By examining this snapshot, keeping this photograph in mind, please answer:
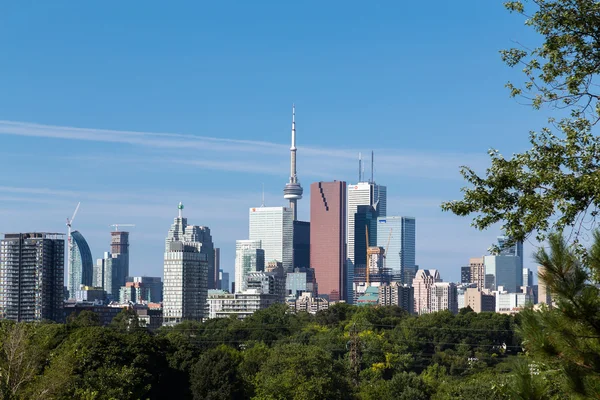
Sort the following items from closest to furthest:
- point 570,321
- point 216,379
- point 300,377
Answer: point 570,321 < point 216,379 < point 300,377

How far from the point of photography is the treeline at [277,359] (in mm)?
32562

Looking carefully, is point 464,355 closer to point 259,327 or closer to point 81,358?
point 259,327

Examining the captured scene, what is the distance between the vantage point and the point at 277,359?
218 ft

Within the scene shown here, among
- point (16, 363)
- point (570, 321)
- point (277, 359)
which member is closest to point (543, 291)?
point (570, 321)

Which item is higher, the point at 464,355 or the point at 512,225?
the point at 512,225

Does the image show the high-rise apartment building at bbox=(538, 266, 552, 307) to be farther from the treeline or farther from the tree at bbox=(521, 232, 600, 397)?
the treeline

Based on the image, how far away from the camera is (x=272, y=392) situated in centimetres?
5819

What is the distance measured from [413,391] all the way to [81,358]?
2155cm

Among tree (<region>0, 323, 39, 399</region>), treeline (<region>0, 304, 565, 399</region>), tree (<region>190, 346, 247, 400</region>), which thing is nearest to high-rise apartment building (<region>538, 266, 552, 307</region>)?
treeline (<region>0, 304, 565, 399</region>)

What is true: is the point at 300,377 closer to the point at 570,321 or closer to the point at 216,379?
the point at 216,379

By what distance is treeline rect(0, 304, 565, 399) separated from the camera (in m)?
32.6

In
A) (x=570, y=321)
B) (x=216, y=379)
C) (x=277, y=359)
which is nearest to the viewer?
(x=570, y=321)

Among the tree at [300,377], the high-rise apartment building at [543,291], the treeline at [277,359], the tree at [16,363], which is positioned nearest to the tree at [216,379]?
the treeline at [277,359]

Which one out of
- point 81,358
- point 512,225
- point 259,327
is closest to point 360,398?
point 81,358
